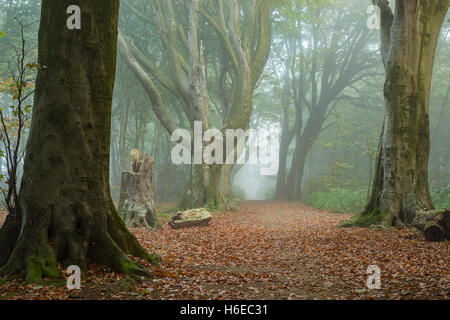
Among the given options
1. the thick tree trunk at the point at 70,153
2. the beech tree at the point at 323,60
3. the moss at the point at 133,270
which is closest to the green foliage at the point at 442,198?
the beech tree at the point at 323,60

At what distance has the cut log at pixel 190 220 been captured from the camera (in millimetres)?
10901

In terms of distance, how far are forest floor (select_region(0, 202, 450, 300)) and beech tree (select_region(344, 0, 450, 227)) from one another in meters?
0.93

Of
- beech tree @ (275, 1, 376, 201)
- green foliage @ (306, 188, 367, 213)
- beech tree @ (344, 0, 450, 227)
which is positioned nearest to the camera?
beech tree @ (344, 0, 450, 227)

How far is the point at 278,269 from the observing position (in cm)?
600

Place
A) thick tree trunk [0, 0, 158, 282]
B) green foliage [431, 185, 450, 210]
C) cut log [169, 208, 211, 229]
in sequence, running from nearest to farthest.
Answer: thick tree trunk [0, 0, 158, 282] → cut log [169, 208, 211, 229] → green foliage [431, 185, 450, 210]

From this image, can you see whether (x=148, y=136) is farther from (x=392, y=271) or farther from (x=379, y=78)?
(x=392, y=271)

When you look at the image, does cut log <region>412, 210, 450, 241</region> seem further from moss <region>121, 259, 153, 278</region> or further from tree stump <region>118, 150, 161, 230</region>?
tree stump <region>118, 150, 161, 230</region>

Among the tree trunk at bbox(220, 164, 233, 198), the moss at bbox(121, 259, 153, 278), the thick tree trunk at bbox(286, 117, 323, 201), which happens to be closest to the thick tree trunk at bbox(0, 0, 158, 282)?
the moss at bbox(121, 259, 153, 278)

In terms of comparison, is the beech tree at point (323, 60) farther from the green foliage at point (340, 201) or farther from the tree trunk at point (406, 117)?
the tree trunk at point (406, 117)

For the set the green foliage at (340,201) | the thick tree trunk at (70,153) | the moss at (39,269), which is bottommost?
the green foliage at (340,201)

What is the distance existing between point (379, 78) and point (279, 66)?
7.55 metres

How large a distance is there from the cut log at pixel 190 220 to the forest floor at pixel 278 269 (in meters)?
1.29

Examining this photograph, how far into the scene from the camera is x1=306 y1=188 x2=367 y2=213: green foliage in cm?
1766

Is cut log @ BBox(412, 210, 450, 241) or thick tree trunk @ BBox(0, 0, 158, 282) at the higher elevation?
thick tree trunk @ BBox(0, 0, 158, 282)
